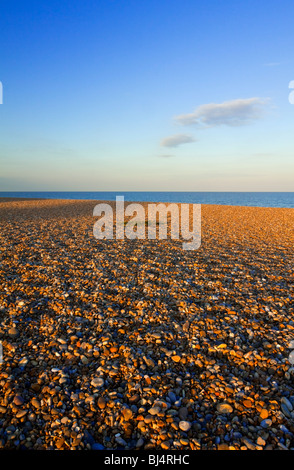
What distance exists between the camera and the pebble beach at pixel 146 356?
12.2ft

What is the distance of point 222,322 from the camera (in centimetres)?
631

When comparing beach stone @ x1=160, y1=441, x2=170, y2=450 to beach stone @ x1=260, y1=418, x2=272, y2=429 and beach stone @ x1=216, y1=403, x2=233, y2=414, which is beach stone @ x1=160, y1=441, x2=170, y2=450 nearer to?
beach stone @ x1=216, y1=403, x2=233, y2=414

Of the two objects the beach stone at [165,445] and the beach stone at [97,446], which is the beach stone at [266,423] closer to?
the beach stone at [165,445]

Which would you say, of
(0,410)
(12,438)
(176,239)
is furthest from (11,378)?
(176,239)

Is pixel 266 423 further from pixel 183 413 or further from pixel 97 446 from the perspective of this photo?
pixel 97 446

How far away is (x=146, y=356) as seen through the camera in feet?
17.0

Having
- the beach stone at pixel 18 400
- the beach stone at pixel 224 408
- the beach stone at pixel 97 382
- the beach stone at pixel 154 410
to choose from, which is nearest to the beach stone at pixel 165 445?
the beach stone at pixel 154 410

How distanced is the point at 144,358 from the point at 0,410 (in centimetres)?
256

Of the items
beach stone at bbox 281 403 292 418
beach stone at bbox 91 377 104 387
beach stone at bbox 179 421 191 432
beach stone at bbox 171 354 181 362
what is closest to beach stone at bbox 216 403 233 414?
beach stone at bbox 179 421 191 432

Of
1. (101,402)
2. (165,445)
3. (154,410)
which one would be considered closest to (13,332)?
(101,402)

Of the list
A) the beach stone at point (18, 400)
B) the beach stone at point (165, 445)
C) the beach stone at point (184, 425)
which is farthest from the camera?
the beach stone at point (18, 400)

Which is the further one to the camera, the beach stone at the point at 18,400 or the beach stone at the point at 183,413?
the beach stone at the point at 18,400

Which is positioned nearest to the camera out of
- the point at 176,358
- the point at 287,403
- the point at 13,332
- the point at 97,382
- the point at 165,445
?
the point at 165,445

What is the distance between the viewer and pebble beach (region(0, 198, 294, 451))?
373cm
